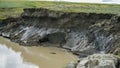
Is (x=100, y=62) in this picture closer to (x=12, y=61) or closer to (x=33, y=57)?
(x=12, y=61)

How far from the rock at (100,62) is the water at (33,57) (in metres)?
12.4

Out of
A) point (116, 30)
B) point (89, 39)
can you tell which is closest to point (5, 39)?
point (89, 39)

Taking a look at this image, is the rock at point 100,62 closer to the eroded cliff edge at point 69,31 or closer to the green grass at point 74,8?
the eroded cliff edge at point 69,31

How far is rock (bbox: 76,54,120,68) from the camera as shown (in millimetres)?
32869

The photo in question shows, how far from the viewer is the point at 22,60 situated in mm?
53938

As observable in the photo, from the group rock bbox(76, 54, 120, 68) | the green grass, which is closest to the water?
rock bbox(76, 54, 120, 68)

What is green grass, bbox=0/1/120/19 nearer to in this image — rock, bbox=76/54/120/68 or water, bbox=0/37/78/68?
water, bbox=0/37/78/68

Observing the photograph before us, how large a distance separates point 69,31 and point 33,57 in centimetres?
1544

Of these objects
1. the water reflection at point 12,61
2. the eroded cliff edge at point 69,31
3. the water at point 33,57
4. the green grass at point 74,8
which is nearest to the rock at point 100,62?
the water at point 33,57

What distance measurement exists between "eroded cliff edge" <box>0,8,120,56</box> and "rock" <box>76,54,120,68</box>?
14294 mm

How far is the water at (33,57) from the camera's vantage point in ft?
162

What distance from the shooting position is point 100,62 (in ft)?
109

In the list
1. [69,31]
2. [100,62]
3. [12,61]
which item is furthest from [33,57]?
[100,62]

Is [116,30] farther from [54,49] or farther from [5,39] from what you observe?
[5,39]
